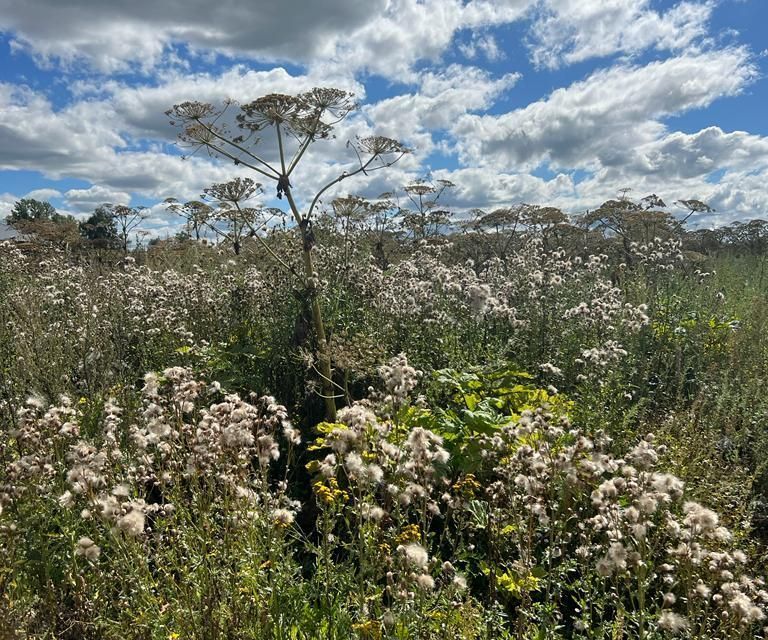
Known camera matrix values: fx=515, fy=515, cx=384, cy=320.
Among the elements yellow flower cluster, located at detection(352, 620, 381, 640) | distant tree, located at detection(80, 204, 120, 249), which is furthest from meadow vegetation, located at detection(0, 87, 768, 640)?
distant tree, located at detection(80, 204, 120, 249)

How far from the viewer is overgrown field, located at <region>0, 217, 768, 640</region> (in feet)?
8.47

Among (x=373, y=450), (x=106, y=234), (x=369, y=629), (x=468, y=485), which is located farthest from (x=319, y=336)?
(x=106, y=234)

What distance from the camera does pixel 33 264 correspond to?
410 inches

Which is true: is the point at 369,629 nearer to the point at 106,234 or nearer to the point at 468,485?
the point at 468,485

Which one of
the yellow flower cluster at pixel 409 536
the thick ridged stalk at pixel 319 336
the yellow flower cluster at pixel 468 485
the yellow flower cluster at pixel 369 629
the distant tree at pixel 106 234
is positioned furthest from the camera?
the distant tree at pixel 106 234

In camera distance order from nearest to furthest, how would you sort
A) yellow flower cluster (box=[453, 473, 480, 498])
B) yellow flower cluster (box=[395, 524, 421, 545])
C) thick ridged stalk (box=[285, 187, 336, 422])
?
yellow flower cluster (box=[395, 524, 421, 545])
yellow flower cluster (box=[453, 473, 480, 498])
thick ridged stalk (box=[285, 187, 336, 422])

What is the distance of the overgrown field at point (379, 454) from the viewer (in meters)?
2.58

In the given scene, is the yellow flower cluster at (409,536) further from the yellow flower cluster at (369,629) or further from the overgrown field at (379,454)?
the yellow flower cluster at (369,629)

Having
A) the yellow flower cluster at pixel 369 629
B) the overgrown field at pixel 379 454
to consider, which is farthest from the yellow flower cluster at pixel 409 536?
the yellow flower cluster at pixel 369 629

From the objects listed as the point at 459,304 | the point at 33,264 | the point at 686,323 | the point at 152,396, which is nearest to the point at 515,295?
the point at 459,304

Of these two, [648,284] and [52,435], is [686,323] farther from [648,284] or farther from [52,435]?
[52,435]

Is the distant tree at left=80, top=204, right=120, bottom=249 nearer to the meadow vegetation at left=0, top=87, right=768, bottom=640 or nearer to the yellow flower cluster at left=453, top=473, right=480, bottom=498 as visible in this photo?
the meadow vegetation at left=0, top=87, right=768, bottom=640

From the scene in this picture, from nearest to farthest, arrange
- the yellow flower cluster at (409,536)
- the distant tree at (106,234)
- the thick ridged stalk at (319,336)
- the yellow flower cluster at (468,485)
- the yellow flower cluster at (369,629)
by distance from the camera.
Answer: the yellow flower cluster at (369,629) → the yellow flower cluster at (409,536) → the yellow flower cluster at (468,485) → the thick ridged stalk at (319,336) → the distant tree at (106,234)

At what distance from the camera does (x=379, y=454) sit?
9.12 ft
